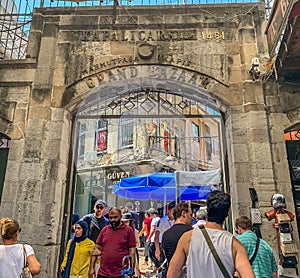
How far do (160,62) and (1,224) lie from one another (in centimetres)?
427

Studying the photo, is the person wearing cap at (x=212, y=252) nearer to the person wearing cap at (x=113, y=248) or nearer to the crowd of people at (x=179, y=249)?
the crowd of people at (x=179, y=249)

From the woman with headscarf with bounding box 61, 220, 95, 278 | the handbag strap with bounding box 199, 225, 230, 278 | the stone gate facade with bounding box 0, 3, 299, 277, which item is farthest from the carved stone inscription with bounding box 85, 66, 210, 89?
the handbag strap with bounding box 199, 225, 230, 278

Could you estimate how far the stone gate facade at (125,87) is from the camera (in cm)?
506

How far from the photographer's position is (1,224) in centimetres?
253

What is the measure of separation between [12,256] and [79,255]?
134 cm

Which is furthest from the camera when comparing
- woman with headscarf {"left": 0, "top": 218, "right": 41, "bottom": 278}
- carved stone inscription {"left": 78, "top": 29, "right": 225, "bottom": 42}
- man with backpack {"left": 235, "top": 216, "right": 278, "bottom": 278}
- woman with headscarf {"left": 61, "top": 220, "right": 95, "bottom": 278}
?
carved stone inscription {"left": 78, "top": 29, "right": 225, "bottom": 42}

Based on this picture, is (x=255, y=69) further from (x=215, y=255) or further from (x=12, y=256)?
(x=12, y=256)

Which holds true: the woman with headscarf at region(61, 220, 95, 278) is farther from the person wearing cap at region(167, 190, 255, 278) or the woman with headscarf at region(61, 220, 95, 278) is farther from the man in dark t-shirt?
the person wearing cap at region(167, 190, 255, 278)

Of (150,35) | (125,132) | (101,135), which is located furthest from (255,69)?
(101,135)

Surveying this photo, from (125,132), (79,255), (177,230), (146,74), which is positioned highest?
(125,132)

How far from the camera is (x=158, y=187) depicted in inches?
340

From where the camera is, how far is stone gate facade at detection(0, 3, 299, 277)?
5.06 m

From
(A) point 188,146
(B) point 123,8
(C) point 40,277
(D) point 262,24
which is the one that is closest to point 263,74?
(D) point 262,24

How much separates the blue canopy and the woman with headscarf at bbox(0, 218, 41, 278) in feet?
17.6
